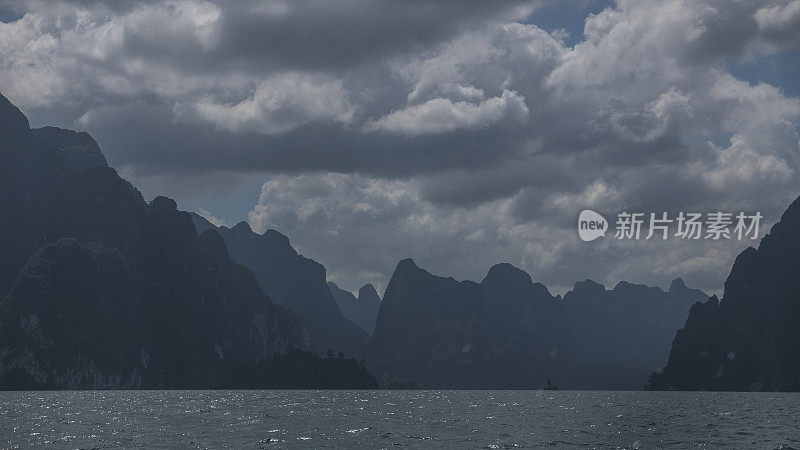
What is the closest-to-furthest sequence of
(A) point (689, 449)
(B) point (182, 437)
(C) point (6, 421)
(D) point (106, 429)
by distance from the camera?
1. (A) point (689, 449)
2. (B) point (182, 437)
3. (D) point (106, 429)
4. (C) point (6, 421)

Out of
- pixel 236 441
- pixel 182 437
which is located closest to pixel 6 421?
pixel 182 437

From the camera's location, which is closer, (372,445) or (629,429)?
(372,445)

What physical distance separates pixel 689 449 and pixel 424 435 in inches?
1003

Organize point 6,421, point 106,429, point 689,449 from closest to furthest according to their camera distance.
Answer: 1. point 689,449
2. point 106,429
3. point 6,421

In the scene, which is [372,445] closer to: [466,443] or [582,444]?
[466,443]

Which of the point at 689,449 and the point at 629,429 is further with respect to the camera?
the point at 629,429

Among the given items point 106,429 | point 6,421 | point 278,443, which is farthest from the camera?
point 6,421

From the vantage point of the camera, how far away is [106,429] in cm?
8644

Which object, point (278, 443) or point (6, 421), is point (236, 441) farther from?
point (6, 421)

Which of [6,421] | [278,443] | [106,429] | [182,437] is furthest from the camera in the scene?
[6,421]

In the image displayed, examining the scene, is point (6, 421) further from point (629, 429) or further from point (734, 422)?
point (734, 422)

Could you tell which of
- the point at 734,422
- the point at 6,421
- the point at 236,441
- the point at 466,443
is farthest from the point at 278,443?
the point at 734,422

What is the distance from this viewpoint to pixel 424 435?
264 feet

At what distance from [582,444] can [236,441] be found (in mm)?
29983
